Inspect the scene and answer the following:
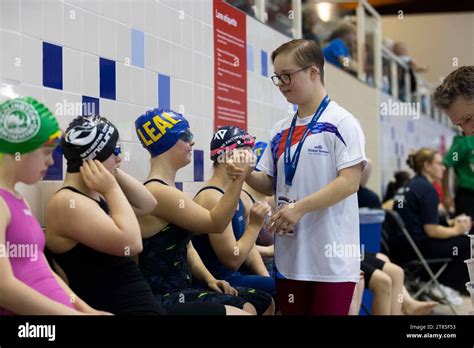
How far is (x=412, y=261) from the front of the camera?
13.2 ft

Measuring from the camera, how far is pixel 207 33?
6.70ft

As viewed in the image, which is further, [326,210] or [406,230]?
[406,230]

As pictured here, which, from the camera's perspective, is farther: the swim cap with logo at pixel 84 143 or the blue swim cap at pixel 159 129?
the blue swim cap at pixel 159 129

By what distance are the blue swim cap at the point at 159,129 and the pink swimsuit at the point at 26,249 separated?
1.58ft

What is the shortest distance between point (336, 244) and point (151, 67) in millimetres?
753

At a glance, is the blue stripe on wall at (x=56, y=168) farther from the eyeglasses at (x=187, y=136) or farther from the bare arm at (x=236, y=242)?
the bare arm at (x=236, y=242)

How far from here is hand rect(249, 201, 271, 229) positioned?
2.07 meters

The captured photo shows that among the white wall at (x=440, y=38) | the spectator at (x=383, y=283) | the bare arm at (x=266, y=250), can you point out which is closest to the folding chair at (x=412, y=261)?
the spectator at (x=383, y=283)

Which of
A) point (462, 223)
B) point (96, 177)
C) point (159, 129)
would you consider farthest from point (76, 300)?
point (462, 223)

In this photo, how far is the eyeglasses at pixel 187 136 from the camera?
Result: 1.95 metres

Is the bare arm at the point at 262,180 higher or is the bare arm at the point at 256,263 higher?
the bare arm at the point at 262,180

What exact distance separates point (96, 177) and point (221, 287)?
0.71 metres

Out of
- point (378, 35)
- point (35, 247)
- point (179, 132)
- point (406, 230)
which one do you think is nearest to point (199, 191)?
point (179, 132)

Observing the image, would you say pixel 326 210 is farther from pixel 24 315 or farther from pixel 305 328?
pixel 24 315
